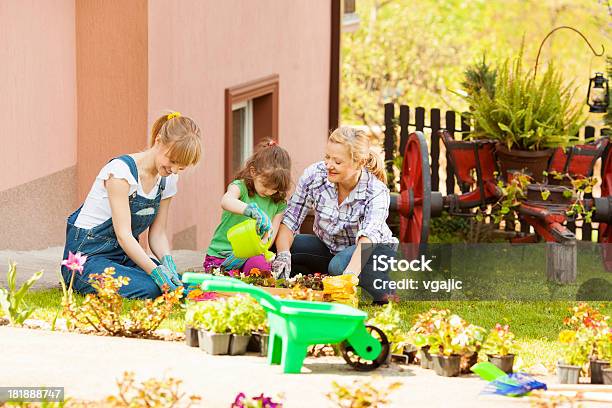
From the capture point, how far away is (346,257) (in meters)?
5.74

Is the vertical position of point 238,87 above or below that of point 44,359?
above

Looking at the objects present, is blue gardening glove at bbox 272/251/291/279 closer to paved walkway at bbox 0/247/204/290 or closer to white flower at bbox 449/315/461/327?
paved walkway at bbox 0/247/204/290

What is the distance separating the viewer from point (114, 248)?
5.61 metres

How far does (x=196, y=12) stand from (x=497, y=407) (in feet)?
14.7

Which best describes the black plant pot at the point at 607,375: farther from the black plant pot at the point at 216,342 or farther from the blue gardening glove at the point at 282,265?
the blue gardening glove at the point at 282,265

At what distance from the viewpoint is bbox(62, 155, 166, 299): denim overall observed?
5445 millimetres

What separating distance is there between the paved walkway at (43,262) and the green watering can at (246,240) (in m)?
0.98

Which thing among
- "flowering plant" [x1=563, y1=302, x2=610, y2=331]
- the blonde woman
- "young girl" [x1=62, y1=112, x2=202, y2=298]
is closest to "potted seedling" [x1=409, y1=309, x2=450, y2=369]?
"flowering plant" [x1=563, y1=302, x2=610, y2=331]

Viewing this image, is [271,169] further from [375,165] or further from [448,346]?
[448,346]

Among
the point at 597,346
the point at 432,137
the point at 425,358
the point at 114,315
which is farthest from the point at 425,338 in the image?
the point at 432,137

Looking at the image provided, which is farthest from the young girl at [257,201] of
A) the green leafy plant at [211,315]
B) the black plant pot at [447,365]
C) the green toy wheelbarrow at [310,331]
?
the black plant pot at [447,365]

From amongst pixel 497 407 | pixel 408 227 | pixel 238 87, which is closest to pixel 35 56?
pixel 238 87

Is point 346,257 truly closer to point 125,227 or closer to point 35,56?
point 125,227

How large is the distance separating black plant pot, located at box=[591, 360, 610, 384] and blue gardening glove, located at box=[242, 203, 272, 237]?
7.23ft
